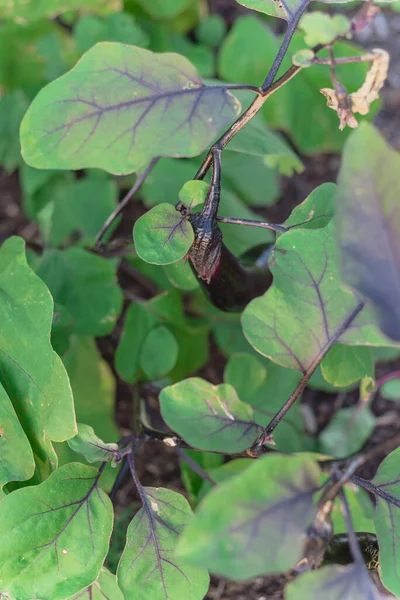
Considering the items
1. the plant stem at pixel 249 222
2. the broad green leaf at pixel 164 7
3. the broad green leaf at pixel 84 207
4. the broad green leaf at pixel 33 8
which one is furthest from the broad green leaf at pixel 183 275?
the broad green leaf at pixel 164 7

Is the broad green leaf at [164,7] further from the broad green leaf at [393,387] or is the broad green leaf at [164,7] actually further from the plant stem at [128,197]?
the broad green leaf at [393,387]

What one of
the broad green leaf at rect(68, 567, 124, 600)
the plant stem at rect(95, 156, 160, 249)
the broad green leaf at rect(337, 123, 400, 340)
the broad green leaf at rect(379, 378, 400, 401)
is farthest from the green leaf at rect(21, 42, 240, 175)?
the broad green leaf at rect(379, 378, 400, 401)

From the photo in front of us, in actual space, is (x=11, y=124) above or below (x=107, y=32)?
below

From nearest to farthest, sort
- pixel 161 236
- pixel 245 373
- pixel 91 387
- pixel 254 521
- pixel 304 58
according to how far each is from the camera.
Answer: pixel 254 521, pixel 304 58, pixel 161 236, pixel 245 373, pixel 91 387

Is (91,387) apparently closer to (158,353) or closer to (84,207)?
(158,353)

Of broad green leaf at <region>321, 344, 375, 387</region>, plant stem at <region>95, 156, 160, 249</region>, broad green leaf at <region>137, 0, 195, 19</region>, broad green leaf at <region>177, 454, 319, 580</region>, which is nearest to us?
broad green leaf at <region>177, 454, 319, 580</region>

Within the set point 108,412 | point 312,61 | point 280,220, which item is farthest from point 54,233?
point 312,61

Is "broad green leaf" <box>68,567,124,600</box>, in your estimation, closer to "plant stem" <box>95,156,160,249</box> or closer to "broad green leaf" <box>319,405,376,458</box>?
"plant stem" <box>95,156,160,249</box>

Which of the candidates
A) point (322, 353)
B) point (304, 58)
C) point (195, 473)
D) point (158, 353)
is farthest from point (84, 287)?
point (304, 58)
